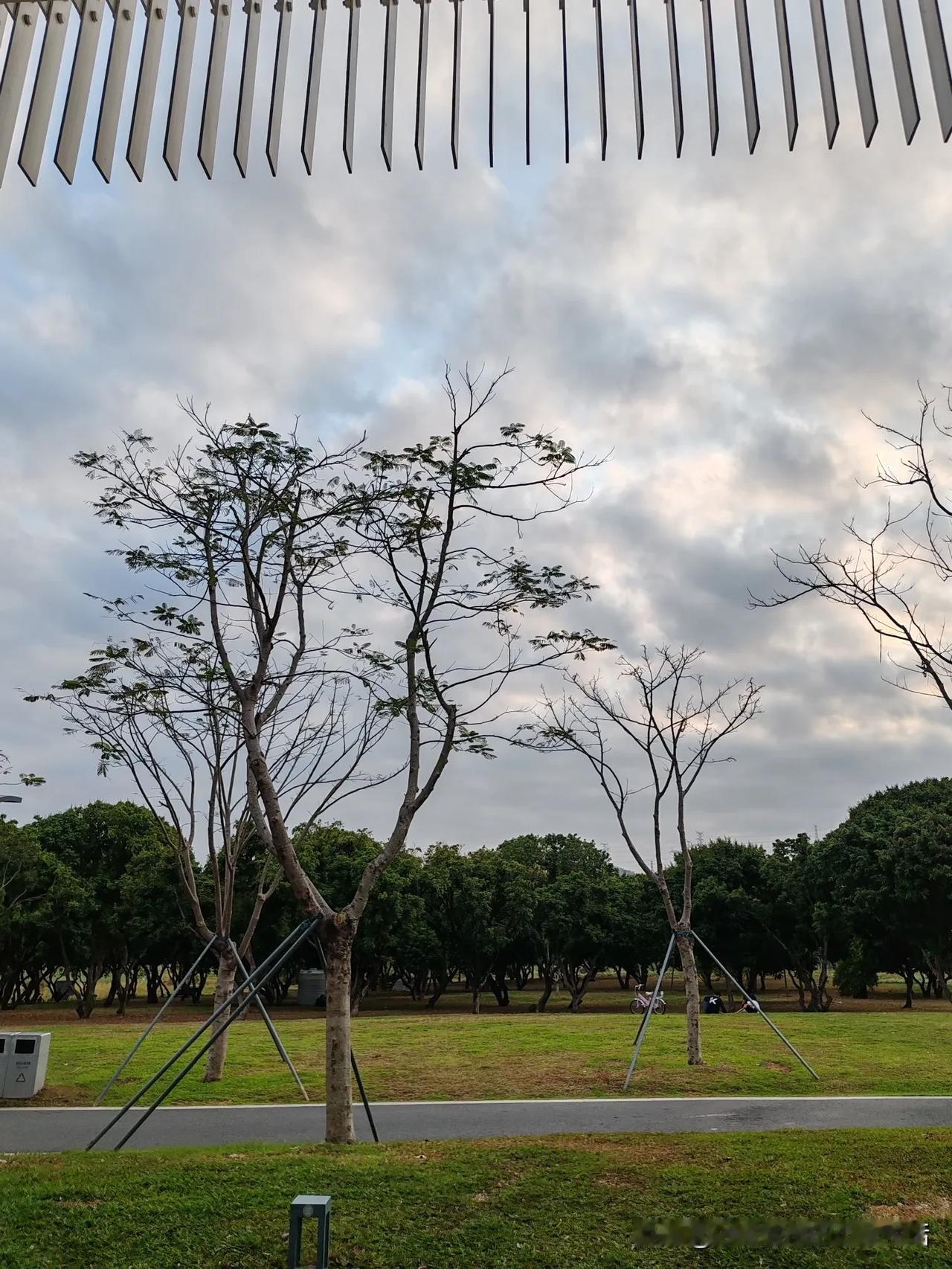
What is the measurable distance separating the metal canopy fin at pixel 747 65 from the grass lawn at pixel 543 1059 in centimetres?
1476

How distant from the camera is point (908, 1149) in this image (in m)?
8.81


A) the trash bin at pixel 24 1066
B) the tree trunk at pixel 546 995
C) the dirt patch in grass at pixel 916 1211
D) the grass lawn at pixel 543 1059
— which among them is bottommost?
the tree trunk at pixel 546 995

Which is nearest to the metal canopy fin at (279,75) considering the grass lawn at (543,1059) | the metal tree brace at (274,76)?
the metal tree brace at (274,76)

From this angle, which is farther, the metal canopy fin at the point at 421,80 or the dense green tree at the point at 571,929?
the dense green tree at the point at 571,929

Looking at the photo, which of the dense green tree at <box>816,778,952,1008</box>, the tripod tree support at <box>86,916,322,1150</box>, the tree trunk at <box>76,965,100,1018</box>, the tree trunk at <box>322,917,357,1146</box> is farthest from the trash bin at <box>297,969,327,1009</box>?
the tree trunk at <box>322,917,357,1146</box>

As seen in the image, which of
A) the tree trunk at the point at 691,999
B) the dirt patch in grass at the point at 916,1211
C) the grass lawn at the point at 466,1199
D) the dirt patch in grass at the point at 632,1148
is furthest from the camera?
the tree trunk at the point at 691,999

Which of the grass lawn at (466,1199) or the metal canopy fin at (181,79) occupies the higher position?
the metal canopy fin at (181,79)

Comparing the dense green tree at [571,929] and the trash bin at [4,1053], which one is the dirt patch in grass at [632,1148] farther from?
the dense green tree at [571,929]

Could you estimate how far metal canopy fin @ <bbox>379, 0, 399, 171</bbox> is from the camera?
6.53ft

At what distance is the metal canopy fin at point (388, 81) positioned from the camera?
1.99 meters

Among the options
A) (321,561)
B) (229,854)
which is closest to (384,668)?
(321,561)

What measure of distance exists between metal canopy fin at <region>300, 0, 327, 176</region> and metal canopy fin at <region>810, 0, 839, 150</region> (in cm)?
102

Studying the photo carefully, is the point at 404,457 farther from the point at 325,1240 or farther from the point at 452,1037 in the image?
the point at 452,1037

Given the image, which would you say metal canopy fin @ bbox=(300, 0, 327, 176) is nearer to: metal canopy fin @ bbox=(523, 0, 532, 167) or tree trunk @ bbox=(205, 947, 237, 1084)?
metal canopy fin @ bbox=(523, 0, 532, 167)
